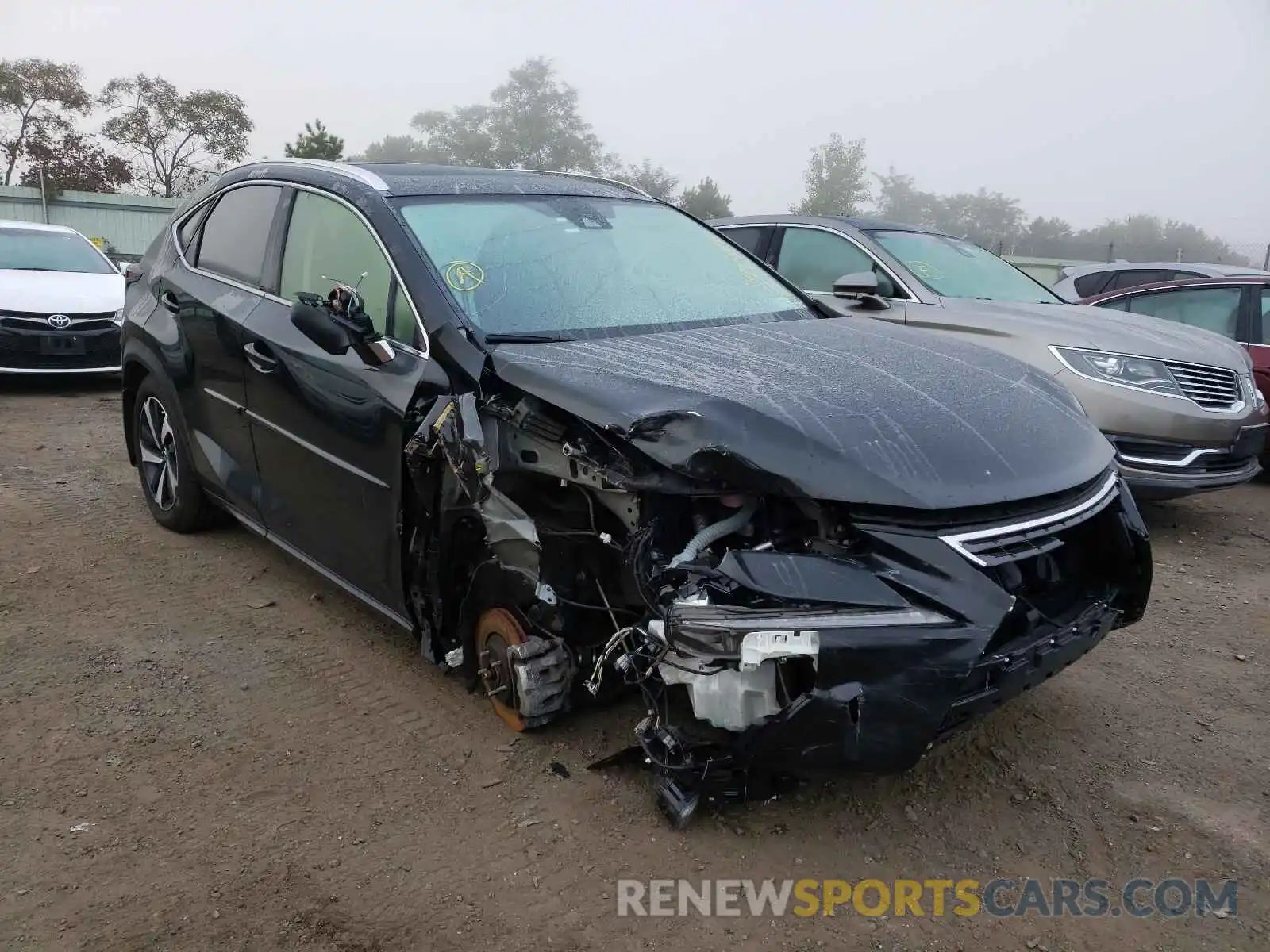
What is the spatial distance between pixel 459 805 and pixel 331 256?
204cm

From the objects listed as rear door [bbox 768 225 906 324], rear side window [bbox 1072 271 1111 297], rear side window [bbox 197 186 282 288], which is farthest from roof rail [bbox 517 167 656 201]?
rear side window [bbox 1072 271 1111 297]

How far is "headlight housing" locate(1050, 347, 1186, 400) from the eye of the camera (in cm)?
529

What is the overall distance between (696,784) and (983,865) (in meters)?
0.80

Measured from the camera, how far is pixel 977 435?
2631 mm

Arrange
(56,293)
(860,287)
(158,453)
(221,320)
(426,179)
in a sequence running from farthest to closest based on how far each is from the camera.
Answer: (56,293), (158,453), (860,287), (221,320), (426,179)

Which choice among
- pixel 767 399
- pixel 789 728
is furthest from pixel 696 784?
pixel 767 399

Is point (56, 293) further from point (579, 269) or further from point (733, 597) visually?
point (733, 597)

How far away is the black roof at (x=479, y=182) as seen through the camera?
361 cm

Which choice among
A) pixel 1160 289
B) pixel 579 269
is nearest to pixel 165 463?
pixel 579 269

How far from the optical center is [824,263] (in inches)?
263

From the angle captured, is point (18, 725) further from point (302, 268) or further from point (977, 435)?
point (977, 435)

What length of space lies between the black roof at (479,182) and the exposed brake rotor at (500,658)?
5.20 feet

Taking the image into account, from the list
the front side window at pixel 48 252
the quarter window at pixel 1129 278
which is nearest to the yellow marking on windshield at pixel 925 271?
the quarter window at pixel 1129 278

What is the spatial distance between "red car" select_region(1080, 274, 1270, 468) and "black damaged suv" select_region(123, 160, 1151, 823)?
4642 mm
